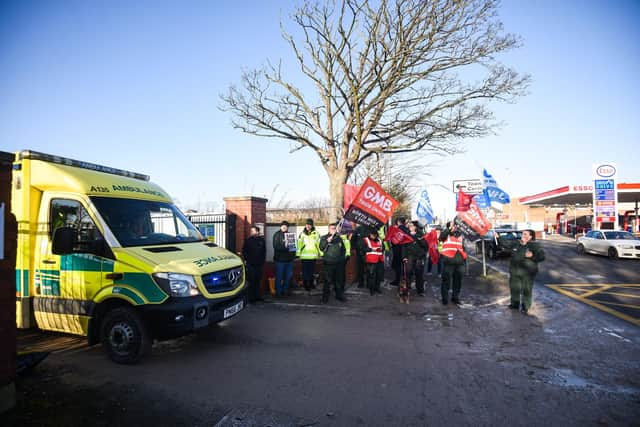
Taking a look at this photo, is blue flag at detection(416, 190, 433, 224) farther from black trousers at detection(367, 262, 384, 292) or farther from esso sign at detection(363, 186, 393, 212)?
esso sign at detection(363, 186, 393, 212)

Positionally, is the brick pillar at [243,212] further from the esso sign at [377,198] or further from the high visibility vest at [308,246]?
the esso sign at [377,198]

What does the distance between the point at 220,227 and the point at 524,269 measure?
25.1 ft

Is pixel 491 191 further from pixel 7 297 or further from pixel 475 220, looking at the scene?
pixel 7 297

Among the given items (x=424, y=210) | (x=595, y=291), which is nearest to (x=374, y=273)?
(x=595, y=291)

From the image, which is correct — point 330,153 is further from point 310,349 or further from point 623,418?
point 623,418

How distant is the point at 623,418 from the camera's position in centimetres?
334

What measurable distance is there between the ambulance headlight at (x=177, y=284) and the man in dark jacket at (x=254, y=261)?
151 inches

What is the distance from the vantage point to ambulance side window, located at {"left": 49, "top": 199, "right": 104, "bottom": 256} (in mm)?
4664

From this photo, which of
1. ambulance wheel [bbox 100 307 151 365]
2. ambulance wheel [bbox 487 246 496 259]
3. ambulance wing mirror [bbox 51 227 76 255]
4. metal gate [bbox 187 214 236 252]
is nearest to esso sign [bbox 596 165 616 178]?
ambulance wheel [bbox 487 246 496 259]

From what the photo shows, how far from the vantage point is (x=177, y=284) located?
4535mm

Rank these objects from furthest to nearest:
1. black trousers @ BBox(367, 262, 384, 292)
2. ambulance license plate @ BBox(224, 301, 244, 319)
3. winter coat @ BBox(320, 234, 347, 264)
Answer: black trousers @ BBox(367, 262, 384, 292), winter coat @ BBox(320, 234, 347, 264), ambulance license plate @ BBox(224, 301, 244, 319)

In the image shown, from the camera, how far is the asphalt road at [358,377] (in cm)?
339

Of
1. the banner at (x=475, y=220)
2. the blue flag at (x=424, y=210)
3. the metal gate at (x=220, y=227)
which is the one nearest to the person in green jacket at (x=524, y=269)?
the banner at (x=475, y=220)

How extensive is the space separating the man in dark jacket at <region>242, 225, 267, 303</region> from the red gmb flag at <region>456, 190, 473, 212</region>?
6.92m
